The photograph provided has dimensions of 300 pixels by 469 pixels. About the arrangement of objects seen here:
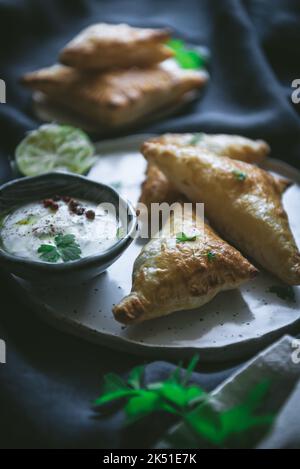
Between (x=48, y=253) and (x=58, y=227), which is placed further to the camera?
(x=58, y=227)

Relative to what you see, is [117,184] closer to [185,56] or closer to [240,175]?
[240,175]

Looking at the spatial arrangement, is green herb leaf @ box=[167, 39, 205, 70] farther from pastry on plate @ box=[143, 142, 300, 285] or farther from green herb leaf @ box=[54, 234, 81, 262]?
green herb leaf @ box=[54, 234, 81, 262]

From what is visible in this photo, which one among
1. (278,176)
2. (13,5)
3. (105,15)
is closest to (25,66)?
(13,5)

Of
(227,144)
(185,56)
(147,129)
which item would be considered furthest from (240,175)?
(185,56)

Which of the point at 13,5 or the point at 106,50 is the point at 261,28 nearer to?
the point at 106,50

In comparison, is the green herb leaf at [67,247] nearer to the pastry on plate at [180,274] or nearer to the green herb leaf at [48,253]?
the green herb leaf at [48,253]

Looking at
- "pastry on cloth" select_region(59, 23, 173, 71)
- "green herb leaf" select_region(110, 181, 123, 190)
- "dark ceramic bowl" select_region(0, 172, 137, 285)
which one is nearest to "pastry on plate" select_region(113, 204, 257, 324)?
"dark ceramic bowl" select_region(0, 172, 137, 285)
